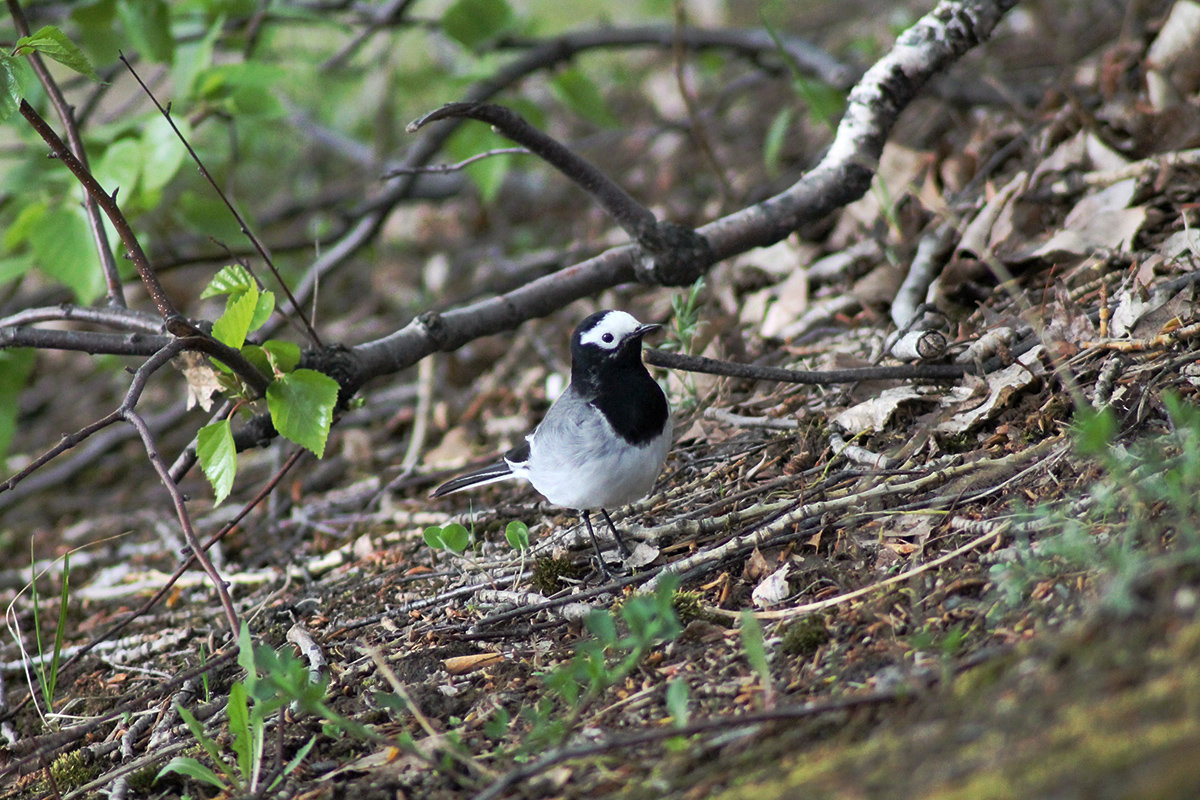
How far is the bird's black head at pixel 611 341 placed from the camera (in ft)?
12.6

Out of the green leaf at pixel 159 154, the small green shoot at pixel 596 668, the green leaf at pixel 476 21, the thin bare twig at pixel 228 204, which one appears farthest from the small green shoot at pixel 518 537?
the green leaf at pixel 476 21

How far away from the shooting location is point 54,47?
2834mm

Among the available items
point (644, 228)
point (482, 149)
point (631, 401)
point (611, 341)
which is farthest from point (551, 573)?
point (482, 149)

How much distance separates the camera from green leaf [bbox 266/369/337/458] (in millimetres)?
3154

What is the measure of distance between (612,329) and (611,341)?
5 centimetres

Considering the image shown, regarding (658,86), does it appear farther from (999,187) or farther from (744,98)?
(999,187)

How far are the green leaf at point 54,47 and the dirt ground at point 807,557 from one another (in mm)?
1693

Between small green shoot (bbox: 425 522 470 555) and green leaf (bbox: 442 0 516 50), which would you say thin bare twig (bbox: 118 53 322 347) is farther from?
green leaf (bbox: 442 0 516 50)

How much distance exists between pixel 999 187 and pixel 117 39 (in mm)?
4730

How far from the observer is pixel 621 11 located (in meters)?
11.6

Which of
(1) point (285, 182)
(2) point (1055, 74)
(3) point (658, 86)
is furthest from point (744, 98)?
(1) point (285, 182)

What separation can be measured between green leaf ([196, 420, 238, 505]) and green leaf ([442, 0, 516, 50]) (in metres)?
3.17

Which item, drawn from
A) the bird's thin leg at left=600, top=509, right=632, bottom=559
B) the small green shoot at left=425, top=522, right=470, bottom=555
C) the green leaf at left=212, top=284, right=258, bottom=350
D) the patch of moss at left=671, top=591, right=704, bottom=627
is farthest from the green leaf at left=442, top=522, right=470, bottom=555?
the green leaf at left=212, top=284, right=258, bottom=350

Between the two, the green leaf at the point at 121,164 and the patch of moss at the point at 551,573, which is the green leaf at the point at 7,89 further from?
the patch of moss at the point at 551,573
